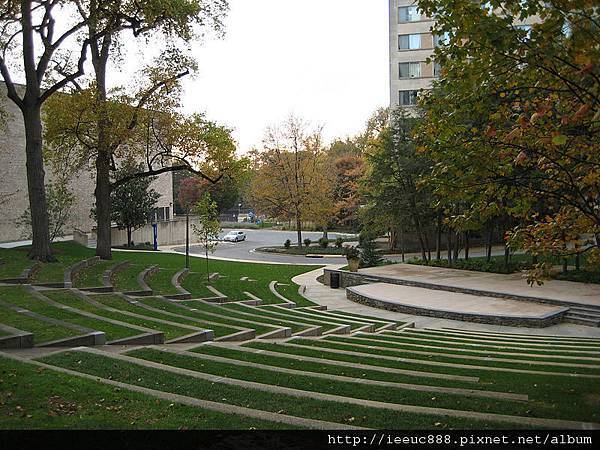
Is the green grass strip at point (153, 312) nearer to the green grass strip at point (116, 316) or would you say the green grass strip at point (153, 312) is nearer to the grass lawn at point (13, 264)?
the green grass strip at point (116, 316)

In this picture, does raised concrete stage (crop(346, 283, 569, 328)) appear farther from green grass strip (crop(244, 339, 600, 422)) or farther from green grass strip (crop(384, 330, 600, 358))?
green grass strip (crop(244, 339, 600, 422))

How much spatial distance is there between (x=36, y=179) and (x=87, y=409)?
58.2 feet

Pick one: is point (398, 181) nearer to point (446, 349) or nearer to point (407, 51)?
point (446, 349)

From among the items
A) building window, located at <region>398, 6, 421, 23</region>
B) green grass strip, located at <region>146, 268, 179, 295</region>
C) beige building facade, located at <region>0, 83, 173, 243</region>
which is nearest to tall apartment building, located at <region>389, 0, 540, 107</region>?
building window, located at <region>398, 6, 421, 23</region>

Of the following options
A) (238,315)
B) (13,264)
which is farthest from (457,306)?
(13,264)

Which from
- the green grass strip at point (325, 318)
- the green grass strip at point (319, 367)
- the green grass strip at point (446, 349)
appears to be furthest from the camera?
the green grass strip at point (325, 318)

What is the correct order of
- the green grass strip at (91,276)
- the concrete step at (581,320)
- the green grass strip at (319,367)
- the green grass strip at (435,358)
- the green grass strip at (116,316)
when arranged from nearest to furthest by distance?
the green grass strip at (319,367)
the green grass strip at (435,358)
the green grass strip at (116,316)
the green grass strip at (91,276)
the concrete step at (581,320)

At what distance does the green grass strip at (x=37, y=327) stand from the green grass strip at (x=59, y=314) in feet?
0.64

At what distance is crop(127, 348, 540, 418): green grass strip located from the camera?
6512 millimetres

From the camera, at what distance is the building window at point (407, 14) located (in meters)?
49.7

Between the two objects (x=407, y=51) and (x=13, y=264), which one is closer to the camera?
(x=13, y=264)

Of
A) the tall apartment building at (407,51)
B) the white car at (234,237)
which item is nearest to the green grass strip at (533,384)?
the tall apartment building at (407,51)

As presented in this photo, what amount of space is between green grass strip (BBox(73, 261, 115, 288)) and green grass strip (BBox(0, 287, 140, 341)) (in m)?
2.95

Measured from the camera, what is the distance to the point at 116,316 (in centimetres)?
1258
